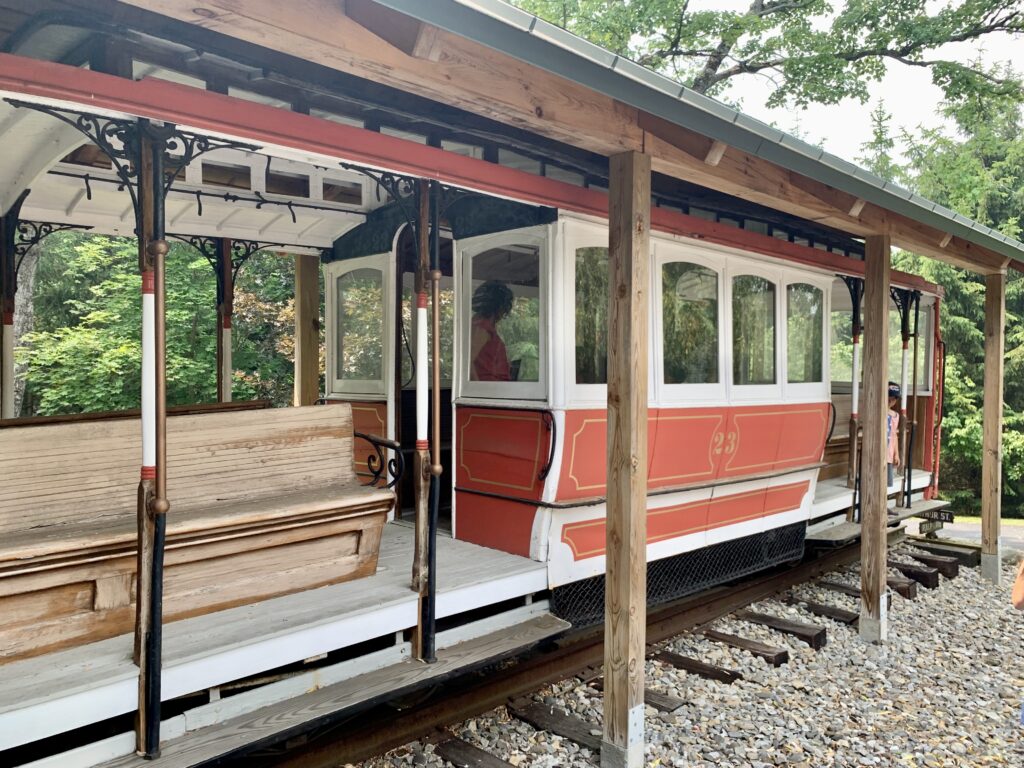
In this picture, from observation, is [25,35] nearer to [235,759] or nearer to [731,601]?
[235,759]

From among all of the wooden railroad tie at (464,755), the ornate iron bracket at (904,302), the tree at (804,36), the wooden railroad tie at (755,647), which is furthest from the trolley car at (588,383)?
the tree at (804,36)

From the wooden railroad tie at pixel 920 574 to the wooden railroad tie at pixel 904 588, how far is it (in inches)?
15.5

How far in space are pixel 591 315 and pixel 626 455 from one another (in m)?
1.35

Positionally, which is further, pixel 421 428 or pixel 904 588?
pixel 904 588

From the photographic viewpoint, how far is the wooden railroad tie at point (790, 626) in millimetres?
5223

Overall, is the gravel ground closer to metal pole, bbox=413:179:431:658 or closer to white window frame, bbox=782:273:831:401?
metal pole, bbox=413:179:431:658

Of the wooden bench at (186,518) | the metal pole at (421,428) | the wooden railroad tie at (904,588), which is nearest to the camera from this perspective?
the wooden bench at (186,518)

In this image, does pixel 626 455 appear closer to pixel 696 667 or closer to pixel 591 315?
pixel 591 315

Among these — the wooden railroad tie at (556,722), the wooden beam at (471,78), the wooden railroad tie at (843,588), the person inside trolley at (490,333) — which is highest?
the wooden beam at (471,78)

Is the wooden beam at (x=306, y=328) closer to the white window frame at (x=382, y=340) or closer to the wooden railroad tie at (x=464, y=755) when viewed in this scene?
the white window frame at (x=382, y=340)

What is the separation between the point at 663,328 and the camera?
5035mm

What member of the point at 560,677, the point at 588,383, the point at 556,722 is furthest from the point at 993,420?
the point at 556,722

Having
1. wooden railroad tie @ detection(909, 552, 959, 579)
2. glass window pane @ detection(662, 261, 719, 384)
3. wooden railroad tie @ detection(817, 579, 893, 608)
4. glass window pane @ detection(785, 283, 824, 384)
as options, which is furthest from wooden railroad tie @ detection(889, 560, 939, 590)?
glass window pane @ detection(662, 261, 719, 384)

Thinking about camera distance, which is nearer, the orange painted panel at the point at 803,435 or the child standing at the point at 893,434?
the orange painted panel at the point at 803,435
